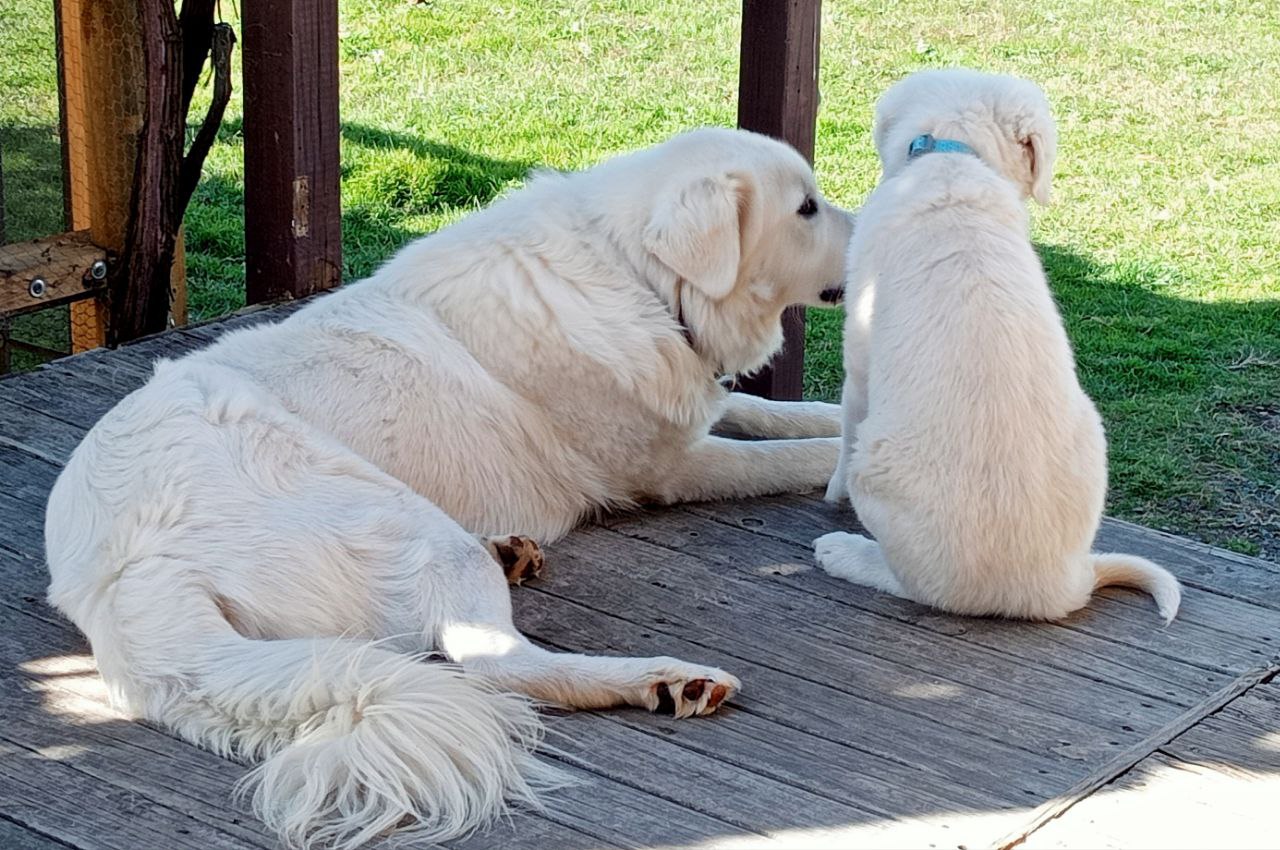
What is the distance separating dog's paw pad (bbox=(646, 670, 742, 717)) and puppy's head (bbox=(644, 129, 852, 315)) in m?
1.18

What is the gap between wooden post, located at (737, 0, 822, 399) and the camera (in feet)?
16.5

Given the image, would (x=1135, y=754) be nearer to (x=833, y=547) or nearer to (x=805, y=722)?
(x=805, y=722)

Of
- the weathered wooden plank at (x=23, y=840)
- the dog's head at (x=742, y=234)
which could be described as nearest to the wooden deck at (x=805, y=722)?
the weathered wooden plank at (x=23, y=840)

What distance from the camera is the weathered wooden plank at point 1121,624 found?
3.53 m

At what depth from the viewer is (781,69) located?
5.07 m

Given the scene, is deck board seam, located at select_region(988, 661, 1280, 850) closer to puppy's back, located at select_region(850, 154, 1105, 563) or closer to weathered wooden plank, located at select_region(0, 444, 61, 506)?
puppy's back, located at select_region(850, 154, 1105, 563)

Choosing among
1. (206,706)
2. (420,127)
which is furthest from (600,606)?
(420,127)

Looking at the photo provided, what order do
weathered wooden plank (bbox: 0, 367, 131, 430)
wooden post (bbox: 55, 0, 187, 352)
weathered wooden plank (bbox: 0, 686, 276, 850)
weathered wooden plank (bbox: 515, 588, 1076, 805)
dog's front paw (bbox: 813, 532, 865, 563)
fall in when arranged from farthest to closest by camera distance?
1. wooden post (bbox: 55, 0, 187, 352)
2. weathered wooden plank (bbox: 0, 367, 131, 430)
3. dog's front paw (bbox: 813, 532, 865, 563)
4. weathered wooden plank (bbox: 515, 588, 1076, 805)
5. weathered wooden plank (bbox: 0, 686, 276, 850)

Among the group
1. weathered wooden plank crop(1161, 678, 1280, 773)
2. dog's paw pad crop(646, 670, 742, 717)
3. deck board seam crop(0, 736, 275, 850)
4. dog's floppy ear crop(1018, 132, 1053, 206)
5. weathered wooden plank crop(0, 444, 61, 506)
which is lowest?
weathered wooden plank crop(1161, 678, 1280, 773)

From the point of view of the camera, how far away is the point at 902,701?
3238mm

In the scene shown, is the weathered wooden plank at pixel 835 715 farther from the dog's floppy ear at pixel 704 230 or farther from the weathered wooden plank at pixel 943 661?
the dog's floppy ear at pixel 704 230

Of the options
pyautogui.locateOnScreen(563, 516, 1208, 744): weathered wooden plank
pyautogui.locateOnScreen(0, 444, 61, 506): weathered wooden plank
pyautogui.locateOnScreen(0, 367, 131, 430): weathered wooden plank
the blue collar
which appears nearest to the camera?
pyautogui.locateOnScreen(563, 516, 1208, 744): weathered wooden plank

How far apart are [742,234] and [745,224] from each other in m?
0.03

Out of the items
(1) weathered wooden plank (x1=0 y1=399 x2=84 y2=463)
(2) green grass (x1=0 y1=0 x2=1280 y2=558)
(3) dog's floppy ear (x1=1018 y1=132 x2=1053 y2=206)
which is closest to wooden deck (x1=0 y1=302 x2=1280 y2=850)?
(1) weathered wooden plank (x1=0 y1=399 x2=84 y2=463)
